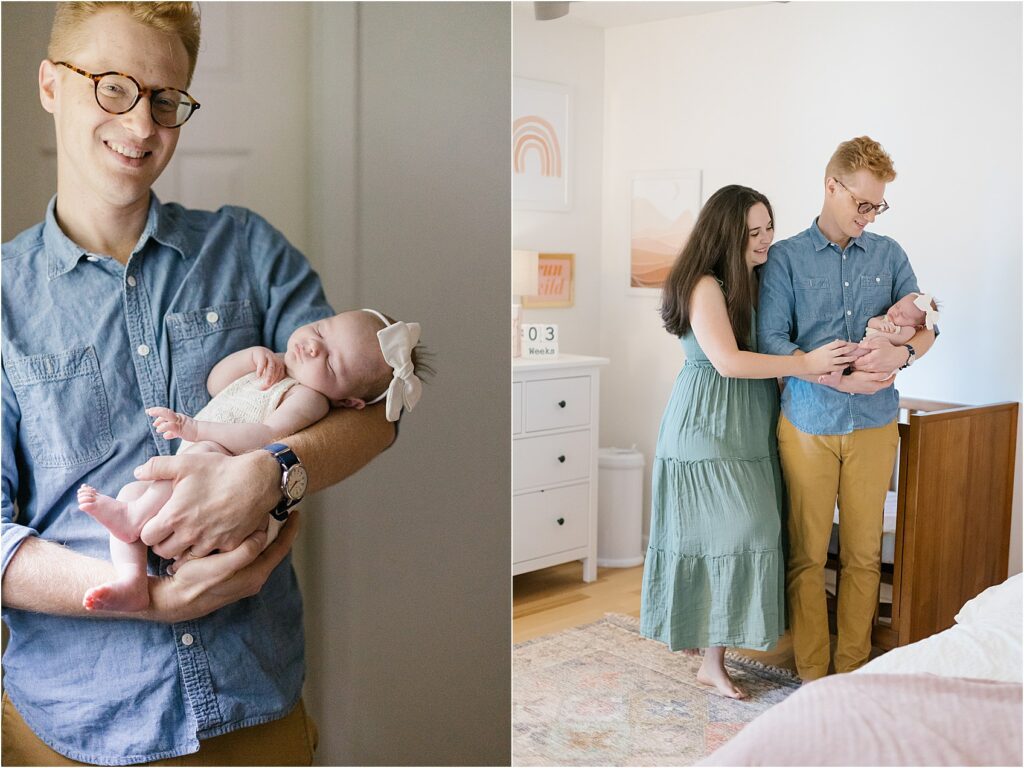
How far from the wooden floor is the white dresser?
3 cm

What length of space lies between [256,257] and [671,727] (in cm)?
128

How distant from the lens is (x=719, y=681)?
199 centimetres

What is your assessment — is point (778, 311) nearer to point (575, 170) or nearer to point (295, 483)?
point (575, 170)

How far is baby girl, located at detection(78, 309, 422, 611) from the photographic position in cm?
123

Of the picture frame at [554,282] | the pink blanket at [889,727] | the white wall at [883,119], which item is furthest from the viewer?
the picture frame at [554,282]

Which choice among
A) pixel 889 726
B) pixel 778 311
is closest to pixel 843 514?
pixel 778 311

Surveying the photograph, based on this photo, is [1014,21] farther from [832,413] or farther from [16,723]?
[16,723]

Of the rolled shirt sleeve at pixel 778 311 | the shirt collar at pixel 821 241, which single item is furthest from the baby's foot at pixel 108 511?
the shirt collar at pixel 821 241

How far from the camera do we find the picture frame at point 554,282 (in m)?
2.08

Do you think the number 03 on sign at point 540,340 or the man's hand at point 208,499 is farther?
the number 03 on sign at point 540,340

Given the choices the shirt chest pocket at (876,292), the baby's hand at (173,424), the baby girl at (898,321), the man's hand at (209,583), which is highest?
the shirt chest pocket at (876,292)

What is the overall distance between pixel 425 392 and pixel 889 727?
2.99ft

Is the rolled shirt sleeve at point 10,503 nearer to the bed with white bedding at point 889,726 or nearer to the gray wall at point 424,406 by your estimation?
the gray wall at point 424,406

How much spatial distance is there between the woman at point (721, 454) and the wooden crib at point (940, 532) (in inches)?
7.7
